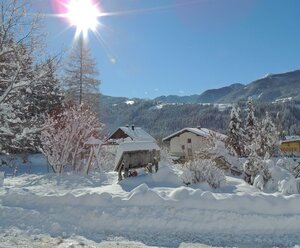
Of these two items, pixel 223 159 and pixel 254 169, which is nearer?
pixel 254 169

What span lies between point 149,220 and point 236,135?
2257cm

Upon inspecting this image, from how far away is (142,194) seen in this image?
33.2 feet

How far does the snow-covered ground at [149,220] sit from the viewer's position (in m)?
8.34

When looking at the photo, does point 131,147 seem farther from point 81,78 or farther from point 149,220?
point 81,78

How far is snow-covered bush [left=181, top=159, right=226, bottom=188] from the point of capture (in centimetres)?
1279

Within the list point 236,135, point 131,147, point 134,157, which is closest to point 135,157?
point 134,157

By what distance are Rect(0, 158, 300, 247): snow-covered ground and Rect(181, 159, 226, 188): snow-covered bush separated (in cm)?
265

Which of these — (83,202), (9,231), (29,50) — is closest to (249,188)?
(83,202)

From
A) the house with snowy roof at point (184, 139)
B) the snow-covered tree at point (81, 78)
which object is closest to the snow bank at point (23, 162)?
the snow-covered tree at point (81, 78)

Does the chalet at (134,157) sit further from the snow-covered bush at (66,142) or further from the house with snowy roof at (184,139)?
the house with snowy roof at (184,139)

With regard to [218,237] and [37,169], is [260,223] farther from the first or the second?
[37,169]

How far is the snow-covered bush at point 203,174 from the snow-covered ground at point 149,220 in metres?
2.65

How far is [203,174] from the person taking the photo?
42.1ft

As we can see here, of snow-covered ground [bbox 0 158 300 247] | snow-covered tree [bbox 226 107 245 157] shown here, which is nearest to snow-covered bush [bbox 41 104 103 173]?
snow-covered ground [bbox 0 158 300 247]
